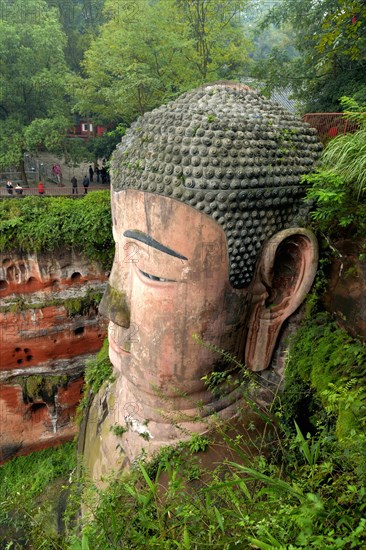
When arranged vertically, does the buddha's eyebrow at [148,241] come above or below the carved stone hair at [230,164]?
below

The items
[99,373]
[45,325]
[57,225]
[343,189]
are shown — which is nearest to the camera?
[343,189]

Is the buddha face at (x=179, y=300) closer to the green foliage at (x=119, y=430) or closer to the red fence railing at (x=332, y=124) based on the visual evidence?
the green foliage at (x=119, y=430)

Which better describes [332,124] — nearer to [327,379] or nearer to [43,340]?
[327,379]

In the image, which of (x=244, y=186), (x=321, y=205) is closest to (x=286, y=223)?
(x=321, y=205)

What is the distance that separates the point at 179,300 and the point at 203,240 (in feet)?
1.96

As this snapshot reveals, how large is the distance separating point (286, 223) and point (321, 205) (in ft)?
1.16

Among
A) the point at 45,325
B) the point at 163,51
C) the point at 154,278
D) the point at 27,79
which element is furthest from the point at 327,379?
the point at 27,79

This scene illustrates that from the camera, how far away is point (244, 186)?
3.58 m

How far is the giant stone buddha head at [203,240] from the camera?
3588 millimetres

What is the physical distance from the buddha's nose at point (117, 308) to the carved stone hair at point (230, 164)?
107 centimetres

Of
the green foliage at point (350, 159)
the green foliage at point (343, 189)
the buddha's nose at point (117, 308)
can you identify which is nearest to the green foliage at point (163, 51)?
the green foliage at point (350, 159)

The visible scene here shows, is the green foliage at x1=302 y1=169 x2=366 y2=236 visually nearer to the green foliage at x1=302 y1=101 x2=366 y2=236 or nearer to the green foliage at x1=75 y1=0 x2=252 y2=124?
the green foliage at x1=302 y1=101 x2=366 y2=236

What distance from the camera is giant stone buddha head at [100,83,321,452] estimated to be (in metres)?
3.59

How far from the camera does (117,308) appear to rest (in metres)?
4.09
